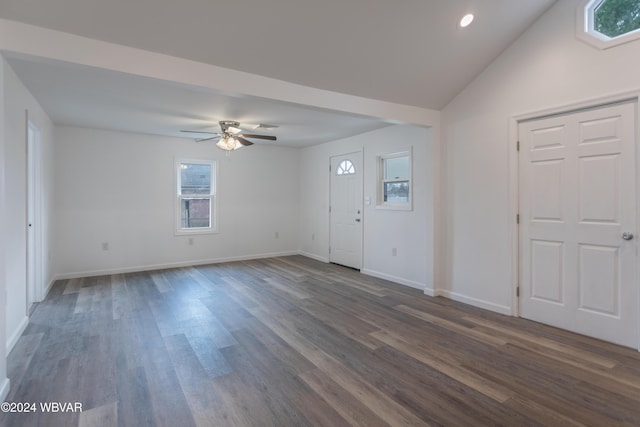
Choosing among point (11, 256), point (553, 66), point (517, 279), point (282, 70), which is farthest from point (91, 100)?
point (517, 279)

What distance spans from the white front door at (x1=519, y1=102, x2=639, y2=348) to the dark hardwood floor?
26 centimetres

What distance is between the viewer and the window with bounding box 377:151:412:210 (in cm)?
504

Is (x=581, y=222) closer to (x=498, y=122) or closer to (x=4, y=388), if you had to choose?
(x=498, y=122)

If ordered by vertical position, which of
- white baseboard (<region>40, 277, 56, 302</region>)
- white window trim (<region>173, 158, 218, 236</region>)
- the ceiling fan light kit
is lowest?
white baseboard (<region>40, 277, 56, 302</region>)

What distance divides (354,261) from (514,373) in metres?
3.75

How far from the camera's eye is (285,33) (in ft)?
9.04

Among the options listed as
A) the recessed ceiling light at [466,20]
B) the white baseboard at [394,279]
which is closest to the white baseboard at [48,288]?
the white baseboard at [394,279]

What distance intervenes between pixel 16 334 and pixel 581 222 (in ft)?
17.8

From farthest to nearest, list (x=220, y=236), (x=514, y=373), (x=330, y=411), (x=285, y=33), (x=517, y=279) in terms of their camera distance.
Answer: (x=220, y=236) < (x=517, y=279) < (x=285, y=33) < (x=514, y=373) < (x=330, y=411)

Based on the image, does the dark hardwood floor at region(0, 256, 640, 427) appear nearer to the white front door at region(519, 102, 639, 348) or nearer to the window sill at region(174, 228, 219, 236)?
the white front door at region(519, 102, 639, 348)

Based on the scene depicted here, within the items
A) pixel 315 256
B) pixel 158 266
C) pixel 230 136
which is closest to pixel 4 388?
pixel 230 136

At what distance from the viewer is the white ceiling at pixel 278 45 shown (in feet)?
7.64

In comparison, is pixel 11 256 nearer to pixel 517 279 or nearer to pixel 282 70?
pixel 282 70

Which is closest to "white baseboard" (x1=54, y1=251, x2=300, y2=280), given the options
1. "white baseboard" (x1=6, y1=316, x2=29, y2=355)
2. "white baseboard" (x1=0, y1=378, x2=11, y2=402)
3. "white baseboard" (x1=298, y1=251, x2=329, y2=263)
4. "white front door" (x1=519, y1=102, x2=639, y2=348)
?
"white baseboard" (x1=298, y1=251, x2=329, y2=263)
